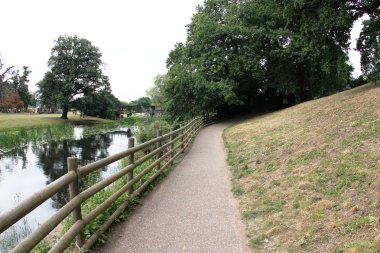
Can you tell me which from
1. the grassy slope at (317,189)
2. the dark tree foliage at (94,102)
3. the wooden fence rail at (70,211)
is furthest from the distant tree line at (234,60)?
the wooden fence rail at (70,211)

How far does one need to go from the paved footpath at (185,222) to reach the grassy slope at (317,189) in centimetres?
33

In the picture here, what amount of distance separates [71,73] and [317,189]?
5382 centimetres

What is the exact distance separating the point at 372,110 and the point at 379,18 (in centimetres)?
1001

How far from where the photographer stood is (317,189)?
6.84 m

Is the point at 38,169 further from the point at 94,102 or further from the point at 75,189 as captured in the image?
the point at 94,102

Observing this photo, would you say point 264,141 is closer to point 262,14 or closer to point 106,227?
point 106,227

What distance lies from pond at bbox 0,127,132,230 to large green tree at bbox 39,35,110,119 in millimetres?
27604

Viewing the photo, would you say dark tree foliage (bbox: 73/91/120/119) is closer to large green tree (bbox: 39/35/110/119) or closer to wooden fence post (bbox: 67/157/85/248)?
large green tree (bbox: 39/35/110/119)

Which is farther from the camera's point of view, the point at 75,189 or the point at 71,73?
the point at 71,73

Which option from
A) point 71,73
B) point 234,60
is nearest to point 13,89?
point 71,73

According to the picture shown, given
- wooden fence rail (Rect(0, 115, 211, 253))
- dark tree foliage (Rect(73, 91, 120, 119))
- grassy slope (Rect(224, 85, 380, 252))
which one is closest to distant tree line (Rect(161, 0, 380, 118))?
grassy slope (Rect(224, 85, 380, 252))

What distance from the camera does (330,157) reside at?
8477 mm

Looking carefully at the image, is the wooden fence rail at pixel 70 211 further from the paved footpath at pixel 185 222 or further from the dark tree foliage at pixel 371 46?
the dark tree foliage at pixel 371 46

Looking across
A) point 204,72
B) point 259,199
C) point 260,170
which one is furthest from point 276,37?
point 259,199
